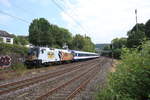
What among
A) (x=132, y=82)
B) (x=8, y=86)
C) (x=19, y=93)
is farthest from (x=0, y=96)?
(x=132, y=82)

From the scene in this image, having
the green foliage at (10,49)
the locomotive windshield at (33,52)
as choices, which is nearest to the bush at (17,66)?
the green foliage at (10,49)

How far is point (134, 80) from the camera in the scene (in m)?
4.41

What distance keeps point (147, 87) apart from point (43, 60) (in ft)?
69.5

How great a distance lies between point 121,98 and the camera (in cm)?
434

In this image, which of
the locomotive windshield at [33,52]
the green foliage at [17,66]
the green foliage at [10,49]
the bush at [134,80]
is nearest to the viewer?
the bush at [134,80]

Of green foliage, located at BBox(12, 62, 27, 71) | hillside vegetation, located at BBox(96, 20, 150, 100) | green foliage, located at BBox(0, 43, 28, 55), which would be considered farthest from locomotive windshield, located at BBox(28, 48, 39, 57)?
hillside vegetation, located at BBox(96, 20, 150, 100)

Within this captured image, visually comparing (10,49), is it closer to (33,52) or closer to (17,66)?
(33,52)

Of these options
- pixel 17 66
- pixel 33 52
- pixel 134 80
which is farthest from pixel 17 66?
pixel 134 80

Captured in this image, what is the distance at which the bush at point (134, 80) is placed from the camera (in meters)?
4.31

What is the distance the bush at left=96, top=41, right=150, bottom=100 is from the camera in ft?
14.1

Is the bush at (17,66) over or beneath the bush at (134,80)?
beneath

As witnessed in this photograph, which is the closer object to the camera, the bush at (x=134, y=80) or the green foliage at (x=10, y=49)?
the bush at (x=134, y=80)

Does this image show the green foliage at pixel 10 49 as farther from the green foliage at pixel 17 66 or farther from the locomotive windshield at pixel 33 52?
the green foliage at pixel 17 66

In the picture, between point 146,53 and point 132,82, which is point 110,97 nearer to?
point 132,82
